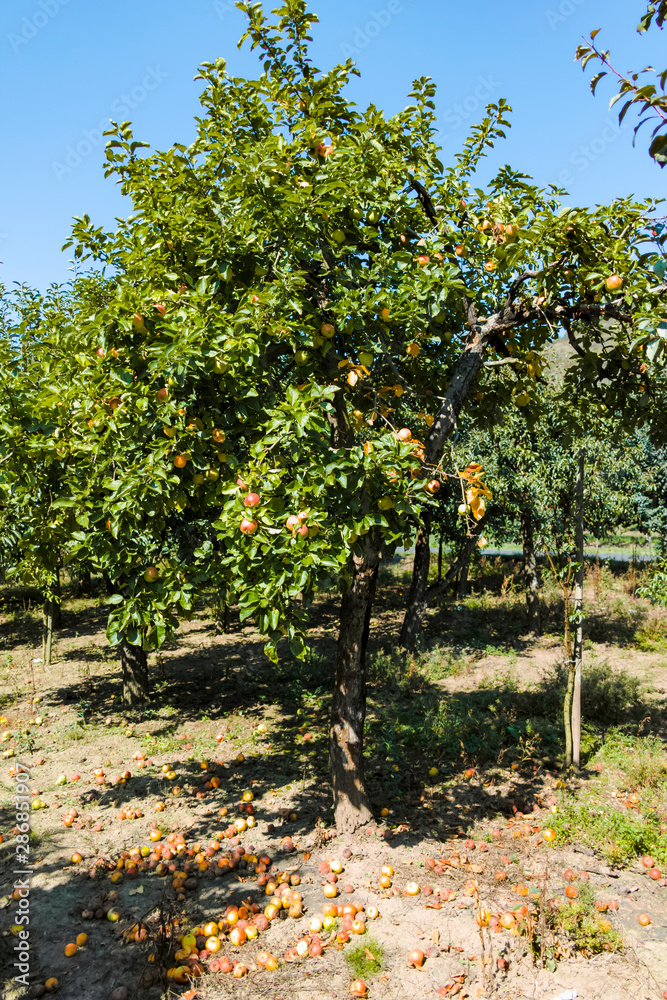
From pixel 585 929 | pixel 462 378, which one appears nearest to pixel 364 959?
pixel 585 929

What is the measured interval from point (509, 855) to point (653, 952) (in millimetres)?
1110

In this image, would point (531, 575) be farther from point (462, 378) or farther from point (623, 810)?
point (462, 378)

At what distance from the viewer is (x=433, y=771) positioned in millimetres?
5672

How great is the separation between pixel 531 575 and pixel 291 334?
930cm

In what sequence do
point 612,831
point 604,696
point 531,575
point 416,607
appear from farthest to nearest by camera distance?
point 531,575 → point 416,607 → point 604,696 → point 612,831

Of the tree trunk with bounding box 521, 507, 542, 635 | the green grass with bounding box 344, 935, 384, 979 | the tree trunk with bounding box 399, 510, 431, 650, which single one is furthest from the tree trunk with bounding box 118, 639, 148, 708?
the tree trunk with bounding box 521, 507, 542, 635

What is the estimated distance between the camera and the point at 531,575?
11688 millimetres

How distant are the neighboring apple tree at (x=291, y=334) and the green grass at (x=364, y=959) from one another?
1230 mm

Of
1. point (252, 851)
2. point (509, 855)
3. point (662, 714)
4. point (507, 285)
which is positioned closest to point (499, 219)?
point (507, 285)

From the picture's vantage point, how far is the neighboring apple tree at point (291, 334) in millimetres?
3375

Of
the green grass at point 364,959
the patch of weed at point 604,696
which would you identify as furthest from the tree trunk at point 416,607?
the green grass at point 364,959

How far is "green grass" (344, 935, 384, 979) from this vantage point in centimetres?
335

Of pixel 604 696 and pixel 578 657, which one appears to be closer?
pixel 578 657

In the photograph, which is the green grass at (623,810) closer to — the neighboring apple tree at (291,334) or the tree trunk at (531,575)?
the neighboring apple tree at (291,334)
